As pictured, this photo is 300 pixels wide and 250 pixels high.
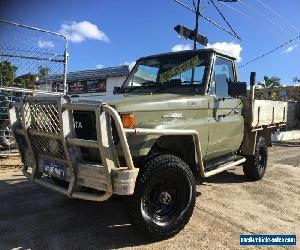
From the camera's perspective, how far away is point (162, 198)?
4445 millimetres

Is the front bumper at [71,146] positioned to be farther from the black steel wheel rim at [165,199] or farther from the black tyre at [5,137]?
the black tyre at [5,137]

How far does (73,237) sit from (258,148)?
4378mm

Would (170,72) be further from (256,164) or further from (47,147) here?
(256,164)

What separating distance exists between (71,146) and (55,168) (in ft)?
1.59

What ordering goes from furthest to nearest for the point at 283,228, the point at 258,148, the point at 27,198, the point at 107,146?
the point at 258,148 < the point at 27,198 < the point at 283,228 < the point at 107,146

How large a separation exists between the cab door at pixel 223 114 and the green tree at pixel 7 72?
5.17 meters

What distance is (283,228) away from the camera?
4.87 m

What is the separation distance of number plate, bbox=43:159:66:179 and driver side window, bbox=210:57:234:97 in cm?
249

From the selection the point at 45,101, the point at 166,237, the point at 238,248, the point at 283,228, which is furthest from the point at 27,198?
the point at 283,228

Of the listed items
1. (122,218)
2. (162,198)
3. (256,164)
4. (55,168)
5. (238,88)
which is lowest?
(122,218)

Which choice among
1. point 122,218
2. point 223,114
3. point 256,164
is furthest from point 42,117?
point 256,164

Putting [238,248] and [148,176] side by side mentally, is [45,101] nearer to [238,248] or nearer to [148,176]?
[148,176]

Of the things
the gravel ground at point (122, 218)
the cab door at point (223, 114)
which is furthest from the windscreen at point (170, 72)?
the gravel ground at point (122, 218)

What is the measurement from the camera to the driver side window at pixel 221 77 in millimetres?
5802
